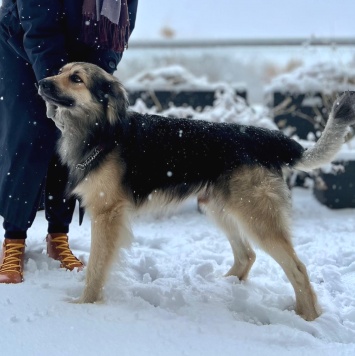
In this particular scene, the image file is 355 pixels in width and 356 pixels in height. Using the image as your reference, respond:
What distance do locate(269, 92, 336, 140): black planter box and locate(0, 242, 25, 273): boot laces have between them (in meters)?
4.01

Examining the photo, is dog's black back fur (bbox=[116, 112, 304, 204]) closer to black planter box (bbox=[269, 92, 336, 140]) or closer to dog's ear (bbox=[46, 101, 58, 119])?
dog's ear (bbox=[46, 101, 58, 119])

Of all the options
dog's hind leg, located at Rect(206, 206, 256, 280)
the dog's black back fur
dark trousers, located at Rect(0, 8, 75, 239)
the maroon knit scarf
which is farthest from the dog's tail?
dark trousers, located at Rect(0, 8, 75, 239)

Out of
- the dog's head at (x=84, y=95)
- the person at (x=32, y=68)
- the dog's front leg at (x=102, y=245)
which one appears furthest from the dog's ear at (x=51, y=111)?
the dog's front leg at (x=102, y=245)

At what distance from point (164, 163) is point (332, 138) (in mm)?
894

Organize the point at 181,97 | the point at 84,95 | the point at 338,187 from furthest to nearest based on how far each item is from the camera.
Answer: the point at 181,97 < the point at 338,187 < the point at 84,95

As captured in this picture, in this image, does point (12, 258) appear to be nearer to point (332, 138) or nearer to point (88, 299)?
point (88, 299)

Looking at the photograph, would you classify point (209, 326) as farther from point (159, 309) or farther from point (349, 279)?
point (349, 279)

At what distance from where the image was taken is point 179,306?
8.27 feet

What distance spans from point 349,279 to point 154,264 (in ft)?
3.84

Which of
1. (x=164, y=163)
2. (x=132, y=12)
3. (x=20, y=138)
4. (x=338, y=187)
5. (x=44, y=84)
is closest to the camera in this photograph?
(x=44, y=84)

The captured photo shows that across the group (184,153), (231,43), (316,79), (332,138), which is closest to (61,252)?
(184,153)

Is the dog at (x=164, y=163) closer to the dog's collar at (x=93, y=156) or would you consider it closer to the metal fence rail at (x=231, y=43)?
the dog's collar at (x=93, y=156)

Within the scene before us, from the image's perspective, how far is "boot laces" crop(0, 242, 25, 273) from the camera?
9.21 ft

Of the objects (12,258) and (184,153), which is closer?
(184,153)
